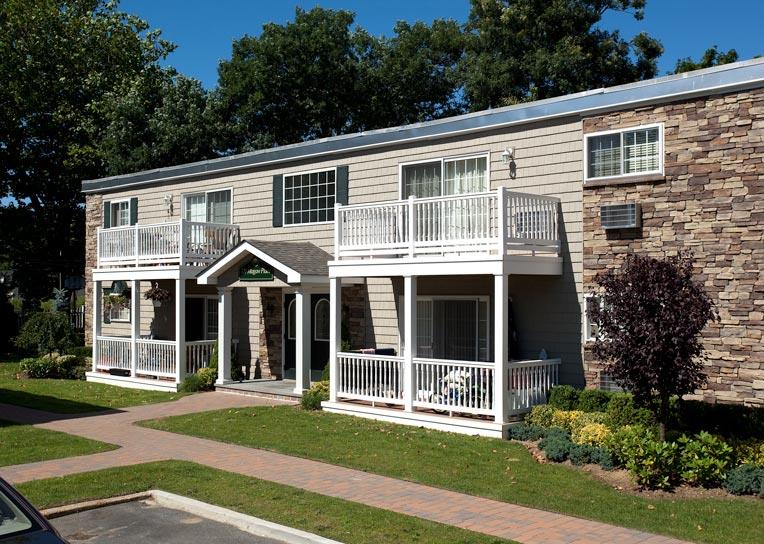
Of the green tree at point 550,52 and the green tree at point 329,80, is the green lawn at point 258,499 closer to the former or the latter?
the green tree at point 550,52

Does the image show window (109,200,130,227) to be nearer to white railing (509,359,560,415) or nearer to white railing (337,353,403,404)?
white railing (337,353,403,404)

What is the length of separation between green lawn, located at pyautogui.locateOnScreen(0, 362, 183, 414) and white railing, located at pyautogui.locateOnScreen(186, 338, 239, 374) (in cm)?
125

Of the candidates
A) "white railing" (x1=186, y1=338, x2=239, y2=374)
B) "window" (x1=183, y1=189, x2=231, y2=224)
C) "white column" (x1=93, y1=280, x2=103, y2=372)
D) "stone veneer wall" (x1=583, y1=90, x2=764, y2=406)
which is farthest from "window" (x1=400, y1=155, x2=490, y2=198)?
"white column" (x1=93, y1=280, x2=103, y2=372)

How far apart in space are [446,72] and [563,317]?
83.7 feet

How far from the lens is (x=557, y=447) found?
39.4 ft

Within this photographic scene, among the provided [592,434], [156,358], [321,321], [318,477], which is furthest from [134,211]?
[592,434]

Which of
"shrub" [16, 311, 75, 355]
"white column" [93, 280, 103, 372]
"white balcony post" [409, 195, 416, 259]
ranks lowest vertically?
"shrub" [16, 311, 75, 355]

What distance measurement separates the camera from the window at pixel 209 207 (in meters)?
22.4

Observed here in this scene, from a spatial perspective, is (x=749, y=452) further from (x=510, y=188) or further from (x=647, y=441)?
(x=510, y=188)

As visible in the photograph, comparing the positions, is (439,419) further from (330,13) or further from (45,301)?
(45,301)

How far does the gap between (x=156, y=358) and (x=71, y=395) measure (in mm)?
2523

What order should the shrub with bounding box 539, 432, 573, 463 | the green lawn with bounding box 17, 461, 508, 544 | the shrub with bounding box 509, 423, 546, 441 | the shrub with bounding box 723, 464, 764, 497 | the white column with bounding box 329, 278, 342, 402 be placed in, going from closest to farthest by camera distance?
1. the green lawn with bounding box 17, 461, 508, 544
2. the shrub with bounding box 723, 464, 764, 497
3. the shrub with bounding box 539, 432, 573, 463
4. the shrub with bounding box 509, 423, 546, 441
5. the white column with bounding box 329, 278, 342, 402

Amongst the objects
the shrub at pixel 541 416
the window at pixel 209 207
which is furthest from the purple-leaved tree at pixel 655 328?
the window at pixel 209 207

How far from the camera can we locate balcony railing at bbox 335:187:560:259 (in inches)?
567
